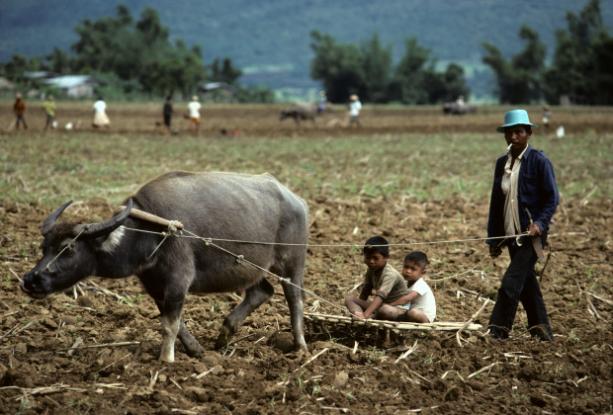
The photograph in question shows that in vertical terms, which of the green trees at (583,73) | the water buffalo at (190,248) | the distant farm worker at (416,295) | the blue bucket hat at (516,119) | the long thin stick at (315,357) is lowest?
the long thin stick at (315,357)

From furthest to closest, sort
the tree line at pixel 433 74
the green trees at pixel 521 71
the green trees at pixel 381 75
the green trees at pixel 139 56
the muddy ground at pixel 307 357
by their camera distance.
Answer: the green trees at pixel 521 71
the green trees at pixel 381 75
the green trees at pixel 139 56
the tree line at pixel 433 74
the muddy ground at pixel 307 357

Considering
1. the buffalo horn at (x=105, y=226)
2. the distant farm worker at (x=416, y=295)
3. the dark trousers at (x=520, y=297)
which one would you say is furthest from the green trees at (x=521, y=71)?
the buffalo horn at (x=105, y=226)

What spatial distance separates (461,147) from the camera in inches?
1038

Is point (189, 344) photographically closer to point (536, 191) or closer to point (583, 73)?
point (536, 191)

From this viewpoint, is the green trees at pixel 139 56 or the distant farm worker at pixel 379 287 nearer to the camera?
the distant farm worker at pixel 379 287

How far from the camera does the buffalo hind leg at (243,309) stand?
6.77 metres

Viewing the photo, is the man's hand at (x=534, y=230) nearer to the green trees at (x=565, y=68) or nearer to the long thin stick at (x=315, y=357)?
the long thin stick at (x=315, y=357)

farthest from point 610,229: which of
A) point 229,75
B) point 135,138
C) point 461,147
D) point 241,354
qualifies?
point 229,75

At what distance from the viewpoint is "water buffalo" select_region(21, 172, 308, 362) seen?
597cm

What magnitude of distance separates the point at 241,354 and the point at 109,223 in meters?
1.54

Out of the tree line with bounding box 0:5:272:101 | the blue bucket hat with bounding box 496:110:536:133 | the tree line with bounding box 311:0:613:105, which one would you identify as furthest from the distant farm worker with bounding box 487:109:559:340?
the tree line with bounding box 311:0:613:105

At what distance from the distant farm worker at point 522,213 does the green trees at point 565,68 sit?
61.8 meters

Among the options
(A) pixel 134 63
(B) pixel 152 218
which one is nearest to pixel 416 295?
(B) pixel 152 218

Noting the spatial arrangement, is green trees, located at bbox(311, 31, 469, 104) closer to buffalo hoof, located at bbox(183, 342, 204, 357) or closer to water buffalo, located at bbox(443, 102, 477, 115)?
water buffalo, located at bbox(443, 102, 477, 115)
